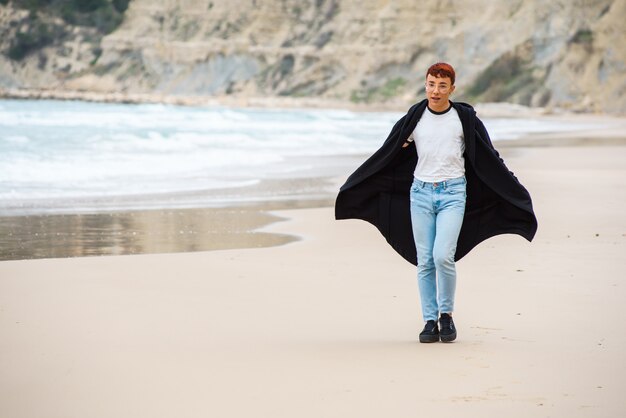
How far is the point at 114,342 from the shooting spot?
5.48 metres

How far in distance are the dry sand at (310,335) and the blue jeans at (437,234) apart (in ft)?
0.74

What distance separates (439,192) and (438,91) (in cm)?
49

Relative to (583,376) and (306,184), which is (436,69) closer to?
(583,376)

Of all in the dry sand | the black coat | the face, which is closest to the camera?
the dry sand

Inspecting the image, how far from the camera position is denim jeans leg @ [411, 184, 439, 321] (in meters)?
5.61

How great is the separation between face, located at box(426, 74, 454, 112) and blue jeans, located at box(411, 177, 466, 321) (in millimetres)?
367

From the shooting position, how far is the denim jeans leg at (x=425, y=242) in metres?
5.61

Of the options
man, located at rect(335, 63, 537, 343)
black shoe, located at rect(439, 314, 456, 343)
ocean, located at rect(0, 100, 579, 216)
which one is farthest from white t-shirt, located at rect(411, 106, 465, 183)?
ocean, located at rect(0, 100, 579, 216)

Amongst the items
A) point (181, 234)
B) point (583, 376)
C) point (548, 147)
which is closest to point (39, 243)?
point (181, 234)

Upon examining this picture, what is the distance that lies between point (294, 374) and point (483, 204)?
4.77 feet

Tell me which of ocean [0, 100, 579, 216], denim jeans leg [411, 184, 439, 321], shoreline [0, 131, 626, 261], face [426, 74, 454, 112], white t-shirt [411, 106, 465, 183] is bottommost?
ocean [0, 100, 579, 216]

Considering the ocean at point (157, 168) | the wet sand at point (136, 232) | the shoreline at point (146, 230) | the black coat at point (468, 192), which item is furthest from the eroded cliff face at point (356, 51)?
the black coat at point (468, 192)

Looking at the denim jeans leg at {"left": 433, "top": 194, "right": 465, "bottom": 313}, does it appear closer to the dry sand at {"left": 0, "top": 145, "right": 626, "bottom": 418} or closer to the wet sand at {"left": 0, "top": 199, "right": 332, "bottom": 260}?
the dry sand at {"left": 0, "top": 145, "right": 626, "bottom": 418}

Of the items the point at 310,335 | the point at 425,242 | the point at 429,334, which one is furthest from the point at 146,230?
the point at 429,334
